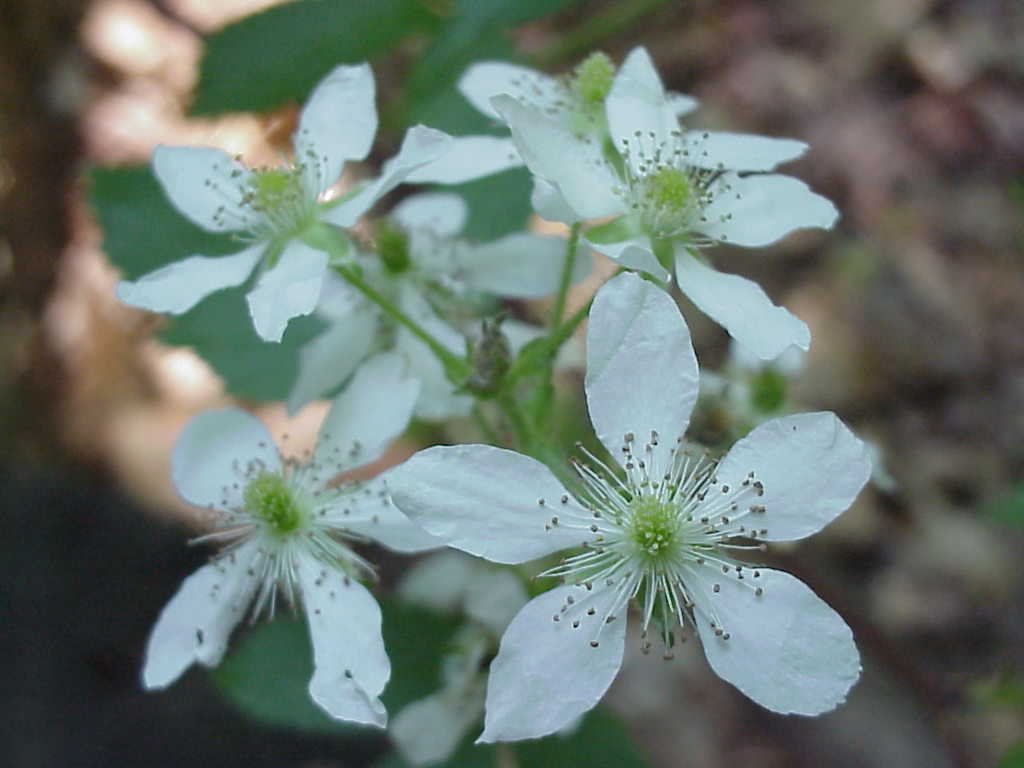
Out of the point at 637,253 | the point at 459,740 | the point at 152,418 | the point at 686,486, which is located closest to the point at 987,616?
the point at 459,740

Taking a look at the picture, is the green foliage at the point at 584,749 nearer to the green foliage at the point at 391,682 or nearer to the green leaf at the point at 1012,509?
the green foliage at the point at 391,682

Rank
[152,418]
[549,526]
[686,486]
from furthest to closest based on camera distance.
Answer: [152,418] < [686,486] < [549,526]

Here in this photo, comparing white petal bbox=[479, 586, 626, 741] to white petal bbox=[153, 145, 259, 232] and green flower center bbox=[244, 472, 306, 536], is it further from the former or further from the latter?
white petal bbox=[153, 145, 259, 232]

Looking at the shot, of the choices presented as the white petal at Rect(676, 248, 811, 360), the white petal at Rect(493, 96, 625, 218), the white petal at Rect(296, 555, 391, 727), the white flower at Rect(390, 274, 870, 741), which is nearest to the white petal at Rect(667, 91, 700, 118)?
the white petal at Rect(493, 96, 625, 218)

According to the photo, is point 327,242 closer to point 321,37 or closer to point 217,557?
point 217,557

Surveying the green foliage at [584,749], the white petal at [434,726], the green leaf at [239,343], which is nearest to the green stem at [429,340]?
the green leaf at [239,343]

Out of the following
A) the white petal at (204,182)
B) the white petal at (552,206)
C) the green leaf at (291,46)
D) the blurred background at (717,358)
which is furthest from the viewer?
the blurred background at (717,358)
